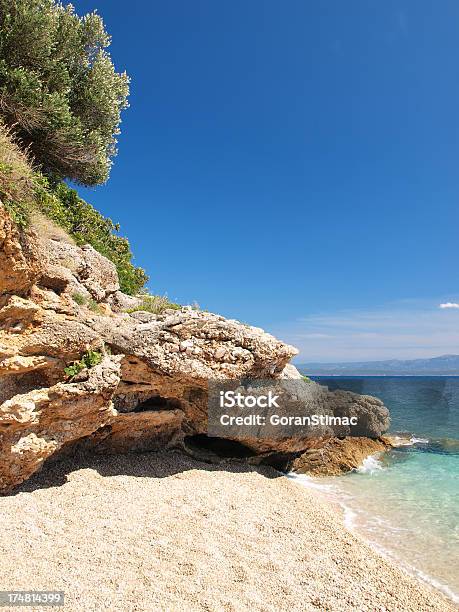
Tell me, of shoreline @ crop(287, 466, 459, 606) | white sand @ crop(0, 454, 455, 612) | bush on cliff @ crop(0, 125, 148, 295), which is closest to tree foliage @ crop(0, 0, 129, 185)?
bush on cliff @ crop(0, 125, 148, 295)

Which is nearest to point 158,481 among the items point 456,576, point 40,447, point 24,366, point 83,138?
point 40,447

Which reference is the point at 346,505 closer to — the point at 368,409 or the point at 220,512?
the point at 220,512

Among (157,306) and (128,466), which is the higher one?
(157,306)

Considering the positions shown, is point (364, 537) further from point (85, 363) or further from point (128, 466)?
point (85, 363)

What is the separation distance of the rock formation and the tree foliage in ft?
20.2

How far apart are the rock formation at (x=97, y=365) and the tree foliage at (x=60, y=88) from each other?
6164 millimetres

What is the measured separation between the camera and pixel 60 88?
15.8 metres

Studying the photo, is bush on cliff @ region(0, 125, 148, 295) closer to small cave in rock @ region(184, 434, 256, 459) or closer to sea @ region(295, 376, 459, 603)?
small cave in rock @ region(184, 434, 256, 459)

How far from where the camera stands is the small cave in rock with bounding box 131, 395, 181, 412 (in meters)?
11.9

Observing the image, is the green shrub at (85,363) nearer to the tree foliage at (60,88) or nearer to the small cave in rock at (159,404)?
the small cave in rock at (159,404)

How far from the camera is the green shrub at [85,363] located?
8.96 meters

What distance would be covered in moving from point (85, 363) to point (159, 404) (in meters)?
3.91

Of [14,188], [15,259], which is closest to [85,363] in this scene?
[15,259]

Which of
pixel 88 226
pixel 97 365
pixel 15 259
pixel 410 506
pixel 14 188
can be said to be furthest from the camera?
pixel 88 226
